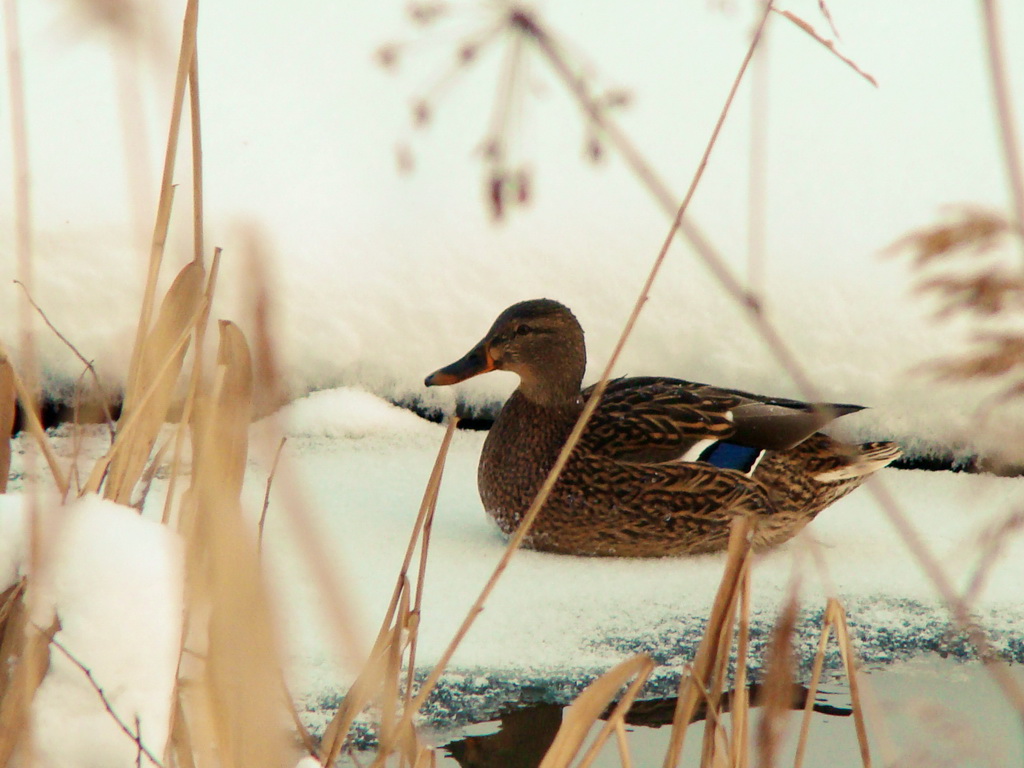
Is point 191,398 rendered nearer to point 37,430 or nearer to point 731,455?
point 37,430

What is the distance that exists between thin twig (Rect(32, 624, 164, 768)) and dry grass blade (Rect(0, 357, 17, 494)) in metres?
0.32

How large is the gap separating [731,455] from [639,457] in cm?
28

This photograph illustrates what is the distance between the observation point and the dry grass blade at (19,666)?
2.83 feet

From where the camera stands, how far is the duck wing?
3359mm

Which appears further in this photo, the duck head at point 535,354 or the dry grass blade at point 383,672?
the duck head at point 535,354

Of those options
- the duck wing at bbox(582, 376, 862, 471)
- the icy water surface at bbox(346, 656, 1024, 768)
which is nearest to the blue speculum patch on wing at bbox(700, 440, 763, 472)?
the duck wing at bbox(582, 376, 862, 471)

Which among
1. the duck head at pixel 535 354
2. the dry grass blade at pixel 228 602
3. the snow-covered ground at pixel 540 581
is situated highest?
the duck head at pixel 535 354

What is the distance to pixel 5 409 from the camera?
1.16 m

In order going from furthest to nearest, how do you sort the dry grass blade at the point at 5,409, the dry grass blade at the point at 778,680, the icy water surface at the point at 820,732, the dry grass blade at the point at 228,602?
the icy water surface at the point at 820,732
the dry grass blade at the point at 5,409
the dry grass blade at the point at 778,680
the dry grass blade at the point at 228,602

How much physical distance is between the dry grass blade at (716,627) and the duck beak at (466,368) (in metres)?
2.25

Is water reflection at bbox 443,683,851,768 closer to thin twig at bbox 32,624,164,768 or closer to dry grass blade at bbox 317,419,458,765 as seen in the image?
dry grass blade at bbox 317,419,458,765

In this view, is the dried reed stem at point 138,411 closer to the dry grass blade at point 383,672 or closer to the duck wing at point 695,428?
the dry grass blade at point 383,672

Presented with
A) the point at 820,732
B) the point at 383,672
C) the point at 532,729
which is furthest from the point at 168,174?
the point at 820,732

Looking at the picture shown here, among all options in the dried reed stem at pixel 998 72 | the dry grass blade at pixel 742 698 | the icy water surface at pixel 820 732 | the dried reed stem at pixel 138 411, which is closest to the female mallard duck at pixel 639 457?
the icy water surface at pixel 820 732
